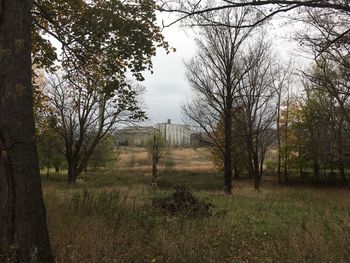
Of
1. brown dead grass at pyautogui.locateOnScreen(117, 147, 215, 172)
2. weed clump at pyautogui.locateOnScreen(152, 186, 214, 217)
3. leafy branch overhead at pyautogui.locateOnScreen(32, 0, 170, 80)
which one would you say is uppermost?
leafy branch overhead at pyautogui.locateOnScreen(32, 0, 170, 80)

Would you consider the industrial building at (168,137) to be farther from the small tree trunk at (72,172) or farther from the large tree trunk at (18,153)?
the large tree trunk at (18,153)

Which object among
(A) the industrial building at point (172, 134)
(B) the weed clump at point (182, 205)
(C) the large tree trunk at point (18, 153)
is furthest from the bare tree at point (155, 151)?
(C) the large tree trunk at point (18, 153)

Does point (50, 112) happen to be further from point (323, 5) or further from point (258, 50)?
point (258, 50)

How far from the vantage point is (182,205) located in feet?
35.6

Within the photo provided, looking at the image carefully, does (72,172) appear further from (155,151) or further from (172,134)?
(172,134)

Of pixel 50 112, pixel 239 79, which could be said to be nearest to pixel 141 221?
pixel 50 112

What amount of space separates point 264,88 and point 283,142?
A: 1883cm

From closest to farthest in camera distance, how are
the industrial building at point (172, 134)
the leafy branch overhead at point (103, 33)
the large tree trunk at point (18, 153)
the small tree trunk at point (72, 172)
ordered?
the large tree trunk at point (18, 153), the leafy branch overhead at point (103, 33), the small tree trunk at point (72, 172), the industrial building at point (172, 134)

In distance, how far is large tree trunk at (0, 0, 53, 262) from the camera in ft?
13.4

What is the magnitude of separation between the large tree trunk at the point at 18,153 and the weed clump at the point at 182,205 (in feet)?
17.9

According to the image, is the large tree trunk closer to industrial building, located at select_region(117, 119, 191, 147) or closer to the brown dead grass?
industrial building, located at select_region(117, 119, 191, 147)

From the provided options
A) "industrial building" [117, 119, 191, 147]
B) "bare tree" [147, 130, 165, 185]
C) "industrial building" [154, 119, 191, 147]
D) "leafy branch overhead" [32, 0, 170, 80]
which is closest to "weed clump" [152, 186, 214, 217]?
"leafy branch overhead" [32, 0, 170, 80]

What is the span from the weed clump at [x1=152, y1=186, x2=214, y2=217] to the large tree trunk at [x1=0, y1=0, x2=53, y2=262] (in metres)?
5.45

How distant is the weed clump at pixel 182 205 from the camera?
32.8 feet
